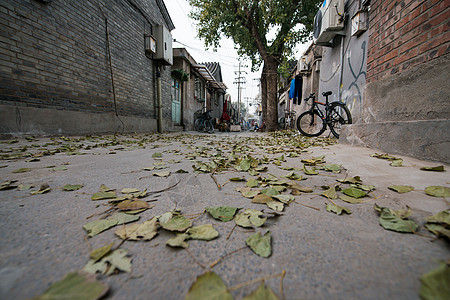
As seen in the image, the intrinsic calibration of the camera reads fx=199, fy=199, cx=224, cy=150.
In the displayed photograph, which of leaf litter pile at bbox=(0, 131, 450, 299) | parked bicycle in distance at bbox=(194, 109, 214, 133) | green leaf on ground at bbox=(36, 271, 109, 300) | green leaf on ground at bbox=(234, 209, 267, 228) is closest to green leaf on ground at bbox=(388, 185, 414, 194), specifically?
leaf litter pile at bbox=(0, 131, 450, 299)

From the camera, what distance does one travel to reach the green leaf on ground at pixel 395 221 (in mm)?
702

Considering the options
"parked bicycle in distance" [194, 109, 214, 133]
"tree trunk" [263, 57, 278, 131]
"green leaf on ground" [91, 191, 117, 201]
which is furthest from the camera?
"parked bicycle in distance" [194, 109, 214, 133]

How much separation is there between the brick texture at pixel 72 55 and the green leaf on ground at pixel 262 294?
457cm

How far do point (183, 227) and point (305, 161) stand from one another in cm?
159

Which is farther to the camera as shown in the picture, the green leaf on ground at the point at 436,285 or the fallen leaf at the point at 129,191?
the fallen leaf at the point at 129,191

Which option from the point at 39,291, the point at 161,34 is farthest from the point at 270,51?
the point at 39,291

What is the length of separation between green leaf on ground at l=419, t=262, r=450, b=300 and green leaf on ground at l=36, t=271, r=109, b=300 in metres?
0.72

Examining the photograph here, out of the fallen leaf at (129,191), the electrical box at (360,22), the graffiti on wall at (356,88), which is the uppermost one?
the electrical box at (360,22)

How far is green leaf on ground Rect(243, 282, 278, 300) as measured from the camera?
1.45 feet

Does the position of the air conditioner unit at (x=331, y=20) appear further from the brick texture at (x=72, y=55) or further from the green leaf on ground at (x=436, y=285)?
the brick texture at (x=72, y=55)

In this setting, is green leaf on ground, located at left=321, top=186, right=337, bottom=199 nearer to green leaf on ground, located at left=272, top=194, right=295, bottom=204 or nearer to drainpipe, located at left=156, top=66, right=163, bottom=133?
green leaf on ground, located at left=272, top=194, right=295, bottom=204

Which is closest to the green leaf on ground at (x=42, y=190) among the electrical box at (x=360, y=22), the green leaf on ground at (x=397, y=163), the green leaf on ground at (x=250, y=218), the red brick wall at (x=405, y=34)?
the green leaf on ground at (x=250, y=218)

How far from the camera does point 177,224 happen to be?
0.77 meters

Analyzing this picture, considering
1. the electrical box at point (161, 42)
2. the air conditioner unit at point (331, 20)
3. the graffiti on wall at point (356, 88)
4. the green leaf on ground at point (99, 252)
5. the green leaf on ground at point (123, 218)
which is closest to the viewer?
the green leaf on ground at point (99, 252)
